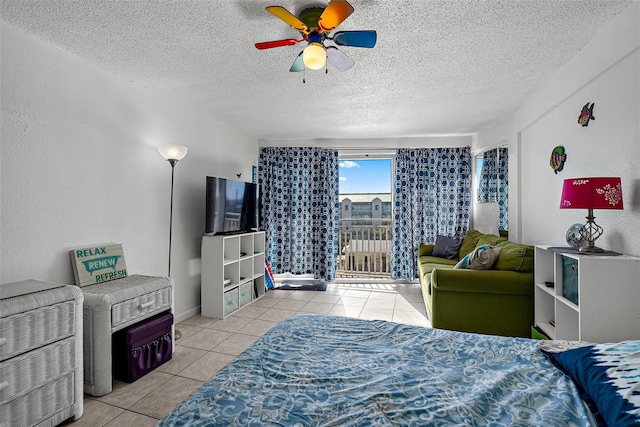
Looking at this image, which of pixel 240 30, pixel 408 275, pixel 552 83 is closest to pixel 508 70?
pixel 552 83

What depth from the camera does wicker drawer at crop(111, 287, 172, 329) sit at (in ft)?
6.74

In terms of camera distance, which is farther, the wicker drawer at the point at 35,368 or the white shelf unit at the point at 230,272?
the white shelf unit at the point at 230,272

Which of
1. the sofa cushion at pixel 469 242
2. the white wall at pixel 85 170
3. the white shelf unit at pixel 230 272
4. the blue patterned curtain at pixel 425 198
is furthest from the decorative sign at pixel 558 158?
the white wall at pixel 85 170

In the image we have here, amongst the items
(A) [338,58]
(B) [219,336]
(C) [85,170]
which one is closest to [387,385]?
(A) [338,58]

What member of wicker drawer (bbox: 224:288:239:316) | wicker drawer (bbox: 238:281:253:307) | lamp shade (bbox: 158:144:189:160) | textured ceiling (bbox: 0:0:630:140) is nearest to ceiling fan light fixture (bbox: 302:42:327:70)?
textured ceiling (bbox: 0:0:630:140)

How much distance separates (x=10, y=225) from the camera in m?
1.88

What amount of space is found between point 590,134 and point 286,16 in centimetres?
233

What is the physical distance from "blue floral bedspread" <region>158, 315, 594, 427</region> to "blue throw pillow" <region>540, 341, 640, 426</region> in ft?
0.15

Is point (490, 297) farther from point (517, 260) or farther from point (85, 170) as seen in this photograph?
point (85, 170)

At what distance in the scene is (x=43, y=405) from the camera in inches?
63.0

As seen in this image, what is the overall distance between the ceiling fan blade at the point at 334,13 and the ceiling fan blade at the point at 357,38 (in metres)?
0.11

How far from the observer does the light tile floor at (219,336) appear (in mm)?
1850

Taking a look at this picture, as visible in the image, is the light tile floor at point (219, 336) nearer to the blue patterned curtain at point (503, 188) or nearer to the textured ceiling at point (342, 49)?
the blue patterned curtain at point (503, 188)

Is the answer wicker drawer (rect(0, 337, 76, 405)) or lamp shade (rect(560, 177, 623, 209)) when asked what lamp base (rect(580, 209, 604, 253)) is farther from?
wicker drawer (rect(0, 337, 76, 405))
